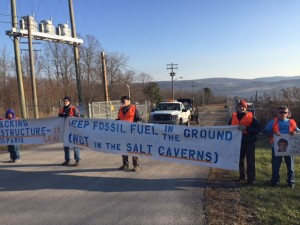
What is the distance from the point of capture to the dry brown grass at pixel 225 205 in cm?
569

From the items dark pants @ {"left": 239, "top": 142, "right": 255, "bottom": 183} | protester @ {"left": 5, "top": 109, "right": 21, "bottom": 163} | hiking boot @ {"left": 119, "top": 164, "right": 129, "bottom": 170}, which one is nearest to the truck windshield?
protester @ {"left": 5, "top": 109, "right": 21, "bottom": 163}

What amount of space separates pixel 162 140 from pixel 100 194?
80.7 inches

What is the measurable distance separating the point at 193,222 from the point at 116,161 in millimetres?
5602

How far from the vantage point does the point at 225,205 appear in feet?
21.1

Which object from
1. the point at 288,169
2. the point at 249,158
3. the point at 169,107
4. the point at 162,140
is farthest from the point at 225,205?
the point at 169,107

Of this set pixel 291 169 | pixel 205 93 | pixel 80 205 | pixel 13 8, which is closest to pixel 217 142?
pixel 291 169

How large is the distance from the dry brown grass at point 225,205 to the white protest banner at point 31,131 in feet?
15.1

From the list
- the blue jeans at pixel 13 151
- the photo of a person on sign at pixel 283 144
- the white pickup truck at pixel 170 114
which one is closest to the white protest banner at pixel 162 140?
the photo of a person on sign at pixel 283 144

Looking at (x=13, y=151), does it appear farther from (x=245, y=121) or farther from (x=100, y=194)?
(x=245, y=121)

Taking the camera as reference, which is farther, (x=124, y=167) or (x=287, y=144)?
(x=124, y=167)

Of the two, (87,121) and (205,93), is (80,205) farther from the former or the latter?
(205,93)

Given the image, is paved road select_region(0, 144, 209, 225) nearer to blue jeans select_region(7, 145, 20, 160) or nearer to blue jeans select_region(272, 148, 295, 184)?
blue jeans select_region(7, 145, 20, 160)

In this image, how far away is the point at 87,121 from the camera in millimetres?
9508

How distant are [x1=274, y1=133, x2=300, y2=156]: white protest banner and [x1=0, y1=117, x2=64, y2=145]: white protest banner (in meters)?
5.78
